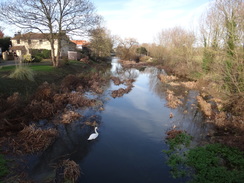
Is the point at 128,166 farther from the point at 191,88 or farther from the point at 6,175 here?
the point at 191,88

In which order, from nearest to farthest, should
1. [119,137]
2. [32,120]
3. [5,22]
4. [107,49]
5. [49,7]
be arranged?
1. [119,137]
2. [32,120]
3. [5,22]
4. [49,7]
5. [107,49]

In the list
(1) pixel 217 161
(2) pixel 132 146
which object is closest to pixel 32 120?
(2) pixel 132 146

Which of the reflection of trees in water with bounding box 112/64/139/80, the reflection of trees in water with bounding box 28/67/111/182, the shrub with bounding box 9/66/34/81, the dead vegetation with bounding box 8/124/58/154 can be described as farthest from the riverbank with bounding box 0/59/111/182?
the reflection of trees in water with bounding box 112/64/139/80

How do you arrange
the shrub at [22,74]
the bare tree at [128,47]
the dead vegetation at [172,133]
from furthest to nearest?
1. the bare tree at [128,47]
2. the shrub at [22,74]
3. the dead vegetation at [172,133]

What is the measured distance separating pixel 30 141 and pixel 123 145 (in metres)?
4.03

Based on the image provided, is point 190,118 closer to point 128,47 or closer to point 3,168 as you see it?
point 3,168

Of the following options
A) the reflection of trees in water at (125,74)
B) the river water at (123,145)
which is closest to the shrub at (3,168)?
the river water at (123,145)

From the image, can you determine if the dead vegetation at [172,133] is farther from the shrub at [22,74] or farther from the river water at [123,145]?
the shrub at [22,74]

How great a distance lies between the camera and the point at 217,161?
6.25 meters

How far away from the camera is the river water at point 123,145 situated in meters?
6.04

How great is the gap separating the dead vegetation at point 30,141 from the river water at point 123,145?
37 centimetres

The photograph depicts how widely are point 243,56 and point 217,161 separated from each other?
24.6 feet

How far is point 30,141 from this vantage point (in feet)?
23.9

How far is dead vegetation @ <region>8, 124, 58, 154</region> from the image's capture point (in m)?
6.98
